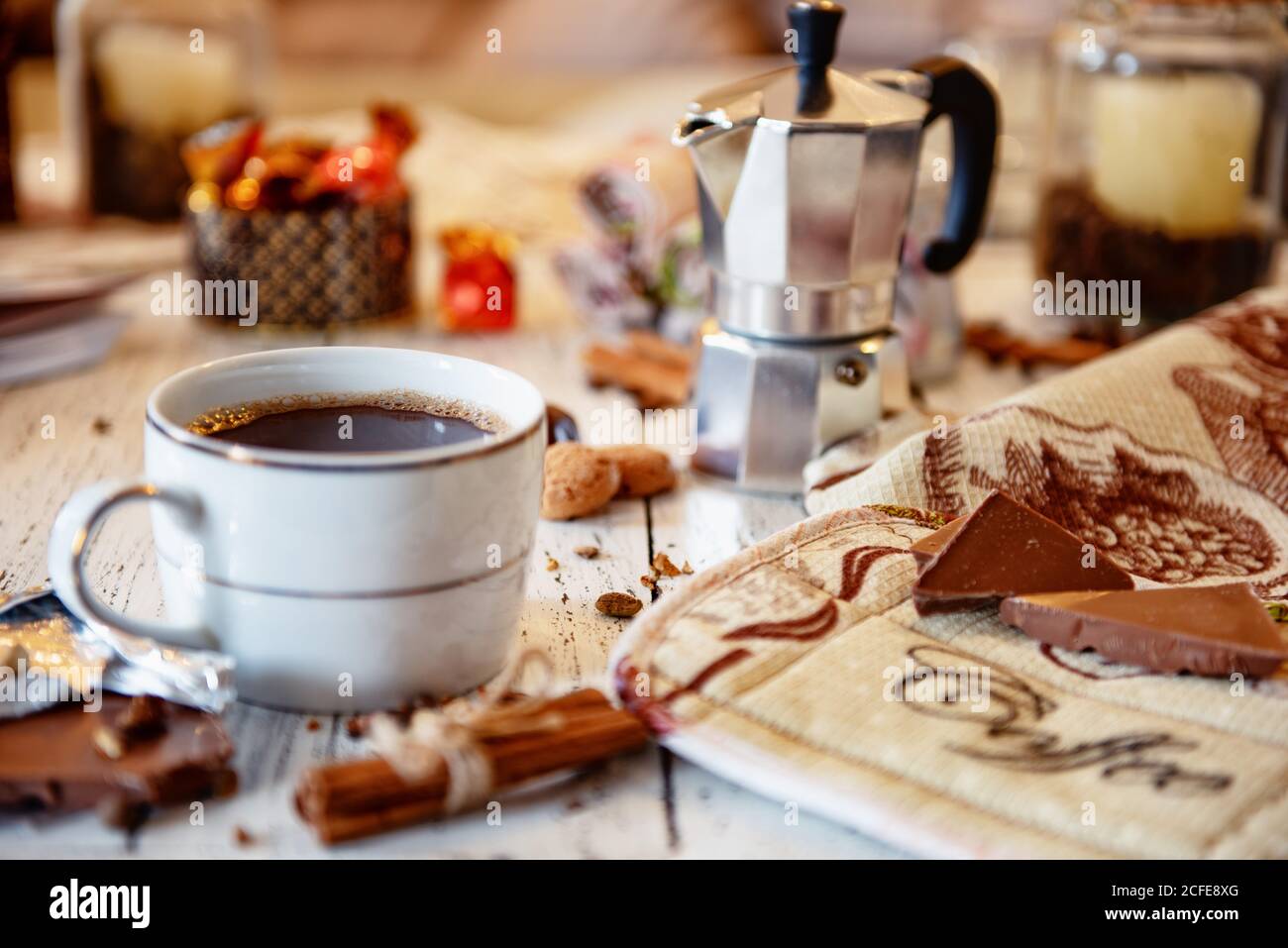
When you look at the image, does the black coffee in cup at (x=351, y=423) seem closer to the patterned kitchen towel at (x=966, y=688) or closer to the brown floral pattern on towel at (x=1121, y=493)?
the patterned kitchen towel at (x=966, y=688)

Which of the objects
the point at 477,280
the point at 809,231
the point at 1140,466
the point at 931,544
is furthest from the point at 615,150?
the point at 931,544

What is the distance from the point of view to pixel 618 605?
0.66 metres

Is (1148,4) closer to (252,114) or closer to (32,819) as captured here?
(252,114)

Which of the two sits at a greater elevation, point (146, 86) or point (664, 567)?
point (146, 86)

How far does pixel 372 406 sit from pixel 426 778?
20 cm

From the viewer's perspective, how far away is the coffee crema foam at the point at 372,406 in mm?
597

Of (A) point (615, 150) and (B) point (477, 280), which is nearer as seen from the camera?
(B) point (477, 280)

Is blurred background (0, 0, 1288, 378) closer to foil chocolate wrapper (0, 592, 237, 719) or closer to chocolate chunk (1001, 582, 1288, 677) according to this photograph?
chocolate chunk (1001, 582, 1288, 677)

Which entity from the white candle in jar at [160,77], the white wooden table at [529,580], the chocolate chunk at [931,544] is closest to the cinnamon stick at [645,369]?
the white wooden table at [529,580]

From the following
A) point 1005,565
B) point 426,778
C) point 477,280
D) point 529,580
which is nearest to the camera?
point 426,778

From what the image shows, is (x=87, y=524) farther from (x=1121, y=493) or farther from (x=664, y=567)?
(x=1121, y=493)

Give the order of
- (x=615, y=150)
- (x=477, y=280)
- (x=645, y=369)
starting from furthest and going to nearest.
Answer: (x=615, y=150), (x=477, y=280), (x=645, y=369)

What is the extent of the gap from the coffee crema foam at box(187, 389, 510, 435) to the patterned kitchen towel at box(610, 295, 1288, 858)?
12 cm

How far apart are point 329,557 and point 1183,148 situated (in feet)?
2.79
